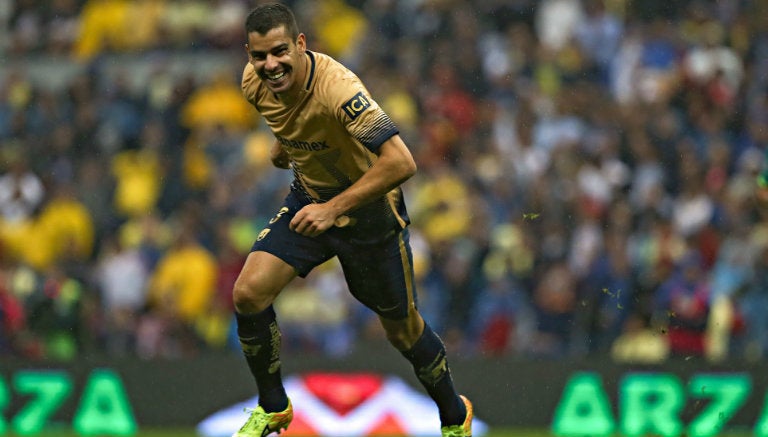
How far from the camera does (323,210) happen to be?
8.26 metres

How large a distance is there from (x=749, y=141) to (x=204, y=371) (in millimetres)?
6388

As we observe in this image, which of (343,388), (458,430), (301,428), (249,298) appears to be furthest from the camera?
(343,388)

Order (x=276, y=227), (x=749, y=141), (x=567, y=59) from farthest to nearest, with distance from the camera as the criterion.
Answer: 1. (x=567, y=59)
2. (x=749, y=141)
3. (x=276, y=227)

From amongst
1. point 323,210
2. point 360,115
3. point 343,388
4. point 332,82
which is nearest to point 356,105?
point 360,115

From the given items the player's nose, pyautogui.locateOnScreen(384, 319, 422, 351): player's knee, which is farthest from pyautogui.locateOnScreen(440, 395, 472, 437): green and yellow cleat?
the player's nose

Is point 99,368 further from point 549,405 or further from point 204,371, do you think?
point 549,405

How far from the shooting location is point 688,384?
13.7m

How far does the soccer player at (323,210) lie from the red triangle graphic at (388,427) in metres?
4.48

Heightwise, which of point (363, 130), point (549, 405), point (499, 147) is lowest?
point (549, 405)

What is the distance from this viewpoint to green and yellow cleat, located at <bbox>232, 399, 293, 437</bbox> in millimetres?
8781

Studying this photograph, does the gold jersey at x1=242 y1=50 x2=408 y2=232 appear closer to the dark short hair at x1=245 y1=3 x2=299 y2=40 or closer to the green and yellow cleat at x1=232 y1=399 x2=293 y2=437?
the dark short hair at x1=245 y1=3 x2=299 y2=40

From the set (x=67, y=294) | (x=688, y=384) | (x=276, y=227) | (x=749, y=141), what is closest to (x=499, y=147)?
(x=749, y=141)

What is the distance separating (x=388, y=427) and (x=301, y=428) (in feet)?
2.68

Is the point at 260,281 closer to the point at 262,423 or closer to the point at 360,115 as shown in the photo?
the point at 262,423
